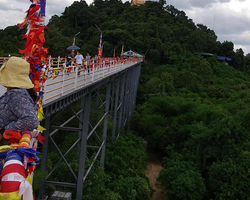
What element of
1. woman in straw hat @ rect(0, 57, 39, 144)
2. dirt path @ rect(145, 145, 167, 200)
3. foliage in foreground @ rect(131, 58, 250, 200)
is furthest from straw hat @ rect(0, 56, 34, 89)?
dirt path @ rect(145, 145, 167, 200)

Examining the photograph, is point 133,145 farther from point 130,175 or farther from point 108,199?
point 108,199

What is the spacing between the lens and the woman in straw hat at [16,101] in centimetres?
238

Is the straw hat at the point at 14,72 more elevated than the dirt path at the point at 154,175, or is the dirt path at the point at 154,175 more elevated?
the straw hat at the point at 14,72

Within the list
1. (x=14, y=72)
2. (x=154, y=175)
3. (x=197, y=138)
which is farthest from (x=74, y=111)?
(x=154, y=175)

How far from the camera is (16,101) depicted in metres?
2.42

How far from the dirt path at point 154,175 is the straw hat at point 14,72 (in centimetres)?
1926

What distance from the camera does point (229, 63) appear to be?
70562 mm

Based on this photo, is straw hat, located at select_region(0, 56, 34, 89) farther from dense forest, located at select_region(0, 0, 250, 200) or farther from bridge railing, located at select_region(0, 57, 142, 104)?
dense forest, located at select_region(0, 0, 250, 200)

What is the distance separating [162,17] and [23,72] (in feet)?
259

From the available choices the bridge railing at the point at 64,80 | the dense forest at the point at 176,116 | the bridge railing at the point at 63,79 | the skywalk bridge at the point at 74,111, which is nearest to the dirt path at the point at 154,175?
the dense forest at the point at 176,116

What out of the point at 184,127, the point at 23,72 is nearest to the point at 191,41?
the point at 184,127

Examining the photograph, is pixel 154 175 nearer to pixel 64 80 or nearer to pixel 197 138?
pixel 197 138

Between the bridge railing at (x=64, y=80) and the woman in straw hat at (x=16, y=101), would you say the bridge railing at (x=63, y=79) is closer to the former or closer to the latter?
the bridge railing at (x=64, y=80)

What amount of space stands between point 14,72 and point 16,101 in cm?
27
